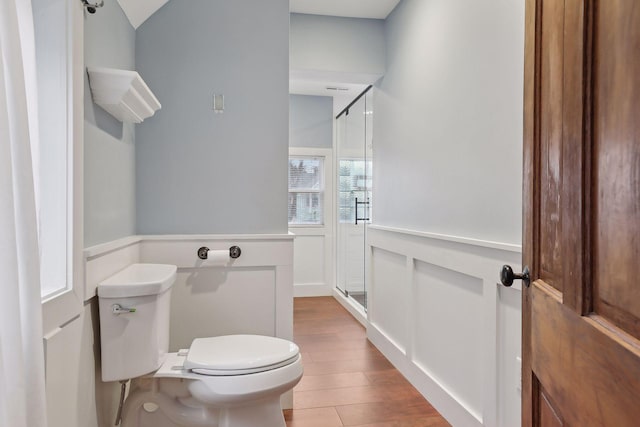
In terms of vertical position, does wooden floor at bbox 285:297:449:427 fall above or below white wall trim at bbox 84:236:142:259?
below

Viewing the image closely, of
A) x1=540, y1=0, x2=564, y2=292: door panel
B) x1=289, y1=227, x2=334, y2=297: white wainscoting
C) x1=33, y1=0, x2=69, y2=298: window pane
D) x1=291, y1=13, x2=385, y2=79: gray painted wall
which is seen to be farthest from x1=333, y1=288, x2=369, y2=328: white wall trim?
x1=540, y1=0, x2=564, y2=292: door panel

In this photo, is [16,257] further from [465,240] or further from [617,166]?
[465,240]

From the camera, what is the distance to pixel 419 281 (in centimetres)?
243

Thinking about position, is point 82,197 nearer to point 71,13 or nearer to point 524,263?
point 71,13

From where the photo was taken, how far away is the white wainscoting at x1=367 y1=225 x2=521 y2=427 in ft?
5.41

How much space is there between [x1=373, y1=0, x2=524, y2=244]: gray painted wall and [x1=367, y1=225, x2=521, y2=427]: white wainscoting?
0.11 meters

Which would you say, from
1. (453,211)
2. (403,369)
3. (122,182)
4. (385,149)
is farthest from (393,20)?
(403,369)

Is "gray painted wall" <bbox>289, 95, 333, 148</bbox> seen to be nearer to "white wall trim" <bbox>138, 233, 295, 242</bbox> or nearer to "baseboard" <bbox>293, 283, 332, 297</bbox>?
"baseboard" <bbox>293, 283, 332, 297</bbox>

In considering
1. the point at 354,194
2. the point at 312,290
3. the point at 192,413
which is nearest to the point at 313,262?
the point at 312,290

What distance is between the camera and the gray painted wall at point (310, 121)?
465 centimetres

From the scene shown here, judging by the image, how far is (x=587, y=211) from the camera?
0.56 metres

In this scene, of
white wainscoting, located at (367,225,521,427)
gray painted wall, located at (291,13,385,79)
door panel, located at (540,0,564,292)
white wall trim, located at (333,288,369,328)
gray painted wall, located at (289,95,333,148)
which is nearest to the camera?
door panel, located at (540,0,564,292)

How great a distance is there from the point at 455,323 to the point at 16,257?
6.02 feet

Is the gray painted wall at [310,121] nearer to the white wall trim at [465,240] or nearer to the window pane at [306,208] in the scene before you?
the window pane at [306,208]
